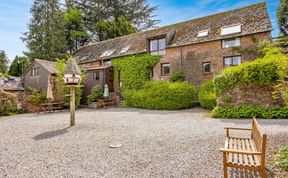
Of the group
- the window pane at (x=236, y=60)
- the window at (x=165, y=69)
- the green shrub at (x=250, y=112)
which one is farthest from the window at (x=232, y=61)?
the green shrub at (x=250, y=112)

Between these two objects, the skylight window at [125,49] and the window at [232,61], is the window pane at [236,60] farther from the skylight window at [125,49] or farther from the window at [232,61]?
the skylight window at [125,49]

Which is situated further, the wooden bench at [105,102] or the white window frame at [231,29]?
the wooden bench at [105,102]

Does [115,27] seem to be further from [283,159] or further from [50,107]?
[283,159]

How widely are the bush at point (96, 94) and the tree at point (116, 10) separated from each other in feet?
61.4

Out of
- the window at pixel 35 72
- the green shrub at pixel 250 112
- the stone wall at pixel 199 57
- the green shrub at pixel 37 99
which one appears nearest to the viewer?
the green shrub at pixel 250 112

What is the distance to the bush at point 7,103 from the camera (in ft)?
53.7

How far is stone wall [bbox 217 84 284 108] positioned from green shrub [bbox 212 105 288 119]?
0.80 ft

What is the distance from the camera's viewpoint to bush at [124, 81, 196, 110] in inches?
629

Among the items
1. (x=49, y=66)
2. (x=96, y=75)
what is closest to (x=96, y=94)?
(x=96, y=75)

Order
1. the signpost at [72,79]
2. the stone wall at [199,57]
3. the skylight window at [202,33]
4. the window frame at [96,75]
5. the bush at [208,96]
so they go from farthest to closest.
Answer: the window frame at [96,75] < the skylight window at [202,33] < the stone wall at [199,57] < the bush at [208,96] < the signpost at [72,79]

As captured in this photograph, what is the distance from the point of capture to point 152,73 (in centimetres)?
2006

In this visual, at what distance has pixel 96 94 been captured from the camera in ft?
65.2

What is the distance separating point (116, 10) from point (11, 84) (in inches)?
826

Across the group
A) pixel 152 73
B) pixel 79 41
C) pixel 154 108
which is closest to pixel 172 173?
pixel 154 108
